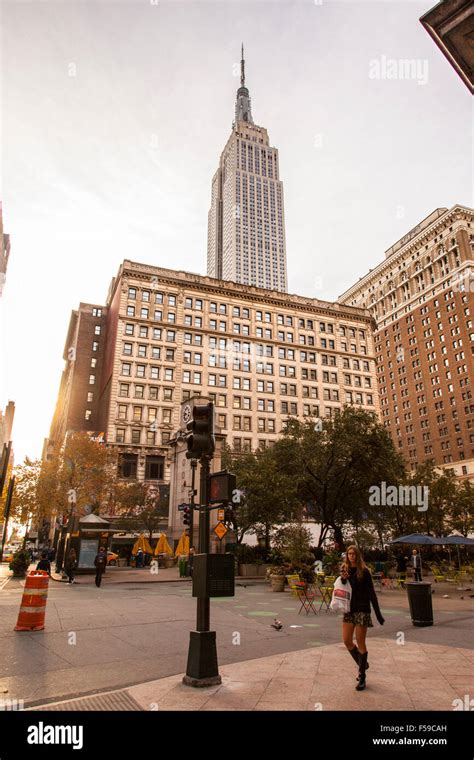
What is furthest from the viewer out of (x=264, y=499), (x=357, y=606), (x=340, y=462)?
(x=340, y=462)

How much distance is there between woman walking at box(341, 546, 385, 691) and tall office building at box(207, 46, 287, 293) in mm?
154753

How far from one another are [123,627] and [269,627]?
3720 millimetres

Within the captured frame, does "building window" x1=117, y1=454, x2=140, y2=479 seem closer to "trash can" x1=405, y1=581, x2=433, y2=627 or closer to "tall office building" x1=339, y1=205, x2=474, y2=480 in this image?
"tall office building" x1=339, y1=205, x2=474, y2=480

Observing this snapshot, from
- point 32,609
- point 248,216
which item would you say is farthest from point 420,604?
point 248,216

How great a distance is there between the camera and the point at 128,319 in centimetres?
6644

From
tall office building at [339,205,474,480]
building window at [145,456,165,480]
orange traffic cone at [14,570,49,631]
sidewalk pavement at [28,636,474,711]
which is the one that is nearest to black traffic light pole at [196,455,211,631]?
sidewalk pavement at [28,636,474,711]

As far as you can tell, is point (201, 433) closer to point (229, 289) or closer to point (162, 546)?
point (162, 546)

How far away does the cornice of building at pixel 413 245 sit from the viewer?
93.6m

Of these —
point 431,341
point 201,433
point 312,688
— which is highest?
point 431,341

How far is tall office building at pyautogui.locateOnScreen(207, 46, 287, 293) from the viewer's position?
16483cm

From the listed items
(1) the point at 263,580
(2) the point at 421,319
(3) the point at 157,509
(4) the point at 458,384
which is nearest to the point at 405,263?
(2) the point at 421,319

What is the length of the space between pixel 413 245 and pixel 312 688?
109765 mm

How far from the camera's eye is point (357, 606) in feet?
21.9

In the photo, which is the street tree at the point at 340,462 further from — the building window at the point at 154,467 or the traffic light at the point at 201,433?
the building window at the point at 154,467
